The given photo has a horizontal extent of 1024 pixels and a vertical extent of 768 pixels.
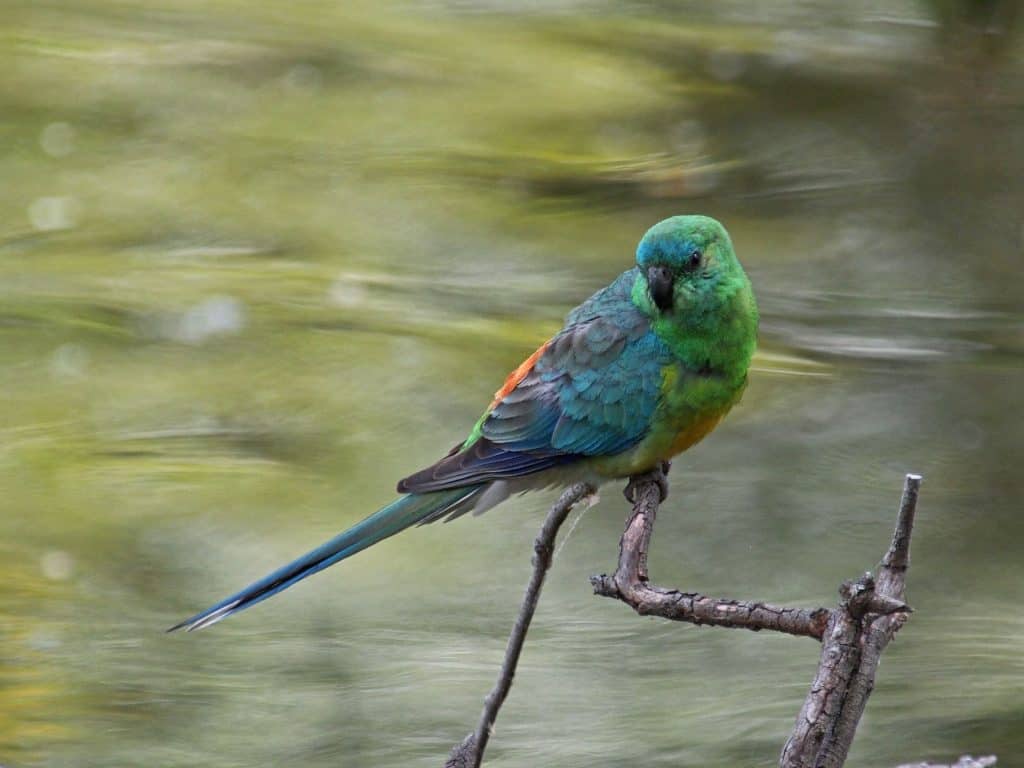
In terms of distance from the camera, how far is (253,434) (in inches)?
186

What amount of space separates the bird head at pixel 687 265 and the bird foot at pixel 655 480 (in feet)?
1.07

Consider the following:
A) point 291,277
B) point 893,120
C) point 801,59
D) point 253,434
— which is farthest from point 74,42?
point 893,120

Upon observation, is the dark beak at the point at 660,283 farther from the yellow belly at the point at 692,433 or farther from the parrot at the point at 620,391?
the yellow belly at the point at 692,433

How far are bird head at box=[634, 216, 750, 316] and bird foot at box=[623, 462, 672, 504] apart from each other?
1.07 ft

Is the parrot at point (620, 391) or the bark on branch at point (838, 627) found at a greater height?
the parrot at point (620, 391)

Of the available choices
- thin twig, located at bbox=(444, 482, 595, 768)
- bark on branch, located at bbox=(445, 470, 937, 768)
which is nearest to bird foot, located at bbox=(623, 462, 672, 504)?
thin twig, located at bbox=(444, 482, 595, 768)

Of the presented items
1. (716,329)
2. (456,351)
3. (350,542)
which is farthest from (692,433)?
(456,351)

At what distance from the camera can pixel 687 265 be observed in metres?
2.39

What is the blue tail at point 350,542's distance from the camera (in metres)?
2.24

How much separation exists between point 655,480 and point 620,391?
191 mm

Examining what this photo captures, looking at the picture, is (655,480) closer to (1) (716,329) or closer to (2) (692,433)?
(2) (692,433)

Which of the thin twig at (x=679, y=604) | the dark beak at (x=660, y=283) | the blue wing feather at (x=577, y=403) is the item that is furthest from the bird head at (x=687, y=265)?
the thin twig at (x=679, y=604)

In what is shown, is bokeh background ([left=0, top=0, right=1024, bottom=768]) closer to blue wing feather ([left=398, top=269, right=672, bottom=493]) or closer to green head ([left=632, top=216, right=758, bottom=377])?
blue wing feather ([left=398, top=269, right=672, bottom=493])

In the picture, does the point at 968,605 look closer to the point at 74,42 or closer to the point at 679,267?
the point at 679,267
